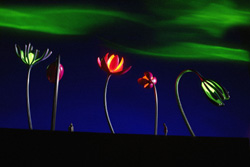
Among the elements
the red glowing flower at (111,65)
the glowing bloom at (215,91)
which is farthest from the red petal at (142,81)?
the glowing bloom at (215,91)

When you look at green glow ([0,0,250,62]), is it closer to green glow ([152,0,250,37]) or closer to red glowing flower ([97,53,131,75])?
green glow ([152,0,250,37])

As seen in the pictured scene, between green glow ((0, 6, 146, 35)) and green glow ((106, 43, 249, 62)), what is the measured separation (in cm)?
24

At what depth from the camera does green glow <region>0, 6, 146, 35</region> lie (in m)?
1.33

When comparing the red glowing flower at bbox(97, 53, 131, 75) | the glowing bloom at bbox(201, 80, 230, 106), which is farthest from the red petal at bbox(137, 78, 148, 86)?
the glowing bloom at bbox(201, 80, 230, 106)

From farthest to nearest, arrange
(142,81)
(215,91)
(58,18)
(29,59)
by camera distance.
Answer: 1. (58,18)
2. (142,81)
3. (29,59)
4. (215,91)

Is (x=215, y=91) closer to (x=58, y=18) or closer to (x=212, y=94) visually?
(x=212, y=94)

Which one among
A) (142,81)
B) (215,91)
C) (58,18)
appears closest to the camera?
(215,91)

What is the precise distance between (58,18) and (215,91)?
965mm

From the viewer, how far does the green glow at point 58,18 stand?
1.33 meters

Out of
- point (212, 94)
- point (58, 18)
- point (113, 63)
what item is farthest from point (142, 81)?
point (58, 18)

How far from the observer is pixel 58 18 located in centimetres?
136

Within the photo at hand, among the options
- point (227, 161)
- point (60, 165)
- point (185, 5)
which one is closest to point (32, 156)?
point (60, 165)

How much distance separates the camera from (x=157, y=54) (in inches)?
54.1

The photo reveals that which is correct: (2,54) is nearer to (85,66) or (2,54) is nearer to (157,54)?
(85,66)
